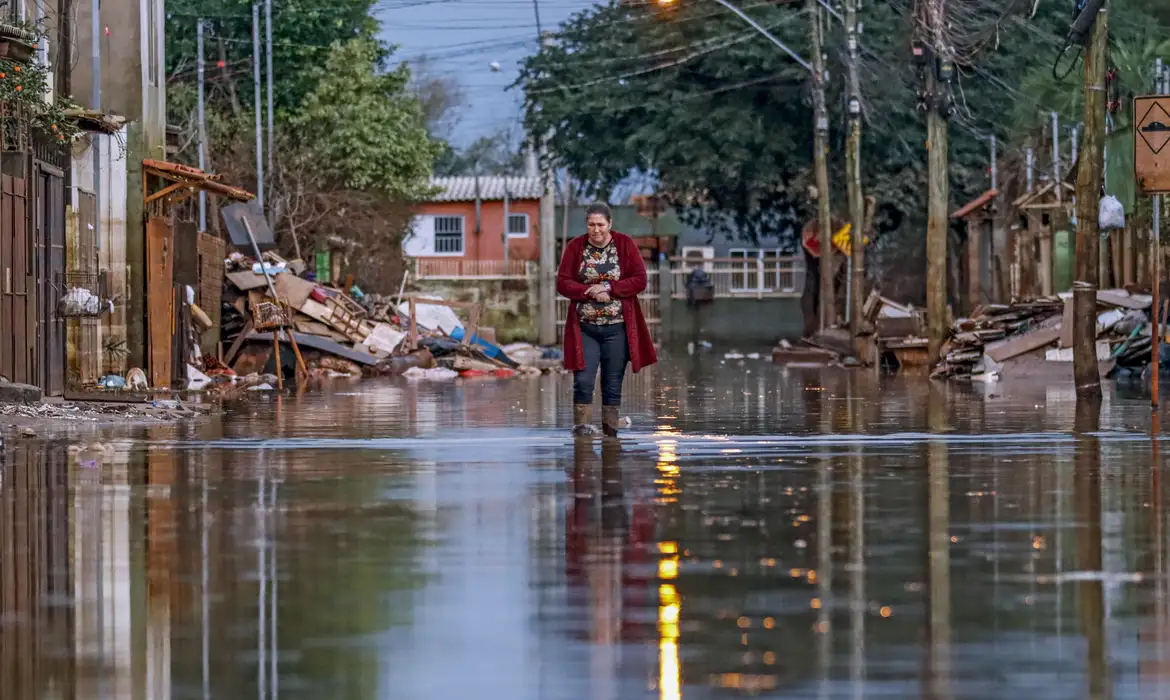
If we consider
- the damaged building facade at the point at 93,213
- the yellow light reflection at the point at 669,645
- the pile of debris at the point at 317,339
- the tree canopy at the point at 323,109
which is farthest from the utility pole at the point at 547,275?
the yellow light reflection at the point at 669,645

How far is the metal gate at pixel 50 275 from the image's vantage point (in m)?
24.5

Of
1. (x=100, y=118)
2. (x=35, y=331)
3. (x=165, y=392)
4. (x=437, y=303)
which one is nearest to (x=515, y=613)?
(x=35, y=331)

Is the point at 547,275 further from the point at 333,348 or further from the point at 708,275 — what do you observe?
the point at 333,348

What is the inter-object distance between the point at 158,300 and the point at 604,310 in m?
15.4

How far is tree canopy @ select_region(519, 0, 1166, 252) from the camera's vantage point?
62062 mm

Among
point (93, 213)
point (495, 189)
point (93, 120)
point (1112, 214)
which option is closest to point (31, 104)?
point (93, 120)

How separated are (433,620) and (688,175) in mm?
57372

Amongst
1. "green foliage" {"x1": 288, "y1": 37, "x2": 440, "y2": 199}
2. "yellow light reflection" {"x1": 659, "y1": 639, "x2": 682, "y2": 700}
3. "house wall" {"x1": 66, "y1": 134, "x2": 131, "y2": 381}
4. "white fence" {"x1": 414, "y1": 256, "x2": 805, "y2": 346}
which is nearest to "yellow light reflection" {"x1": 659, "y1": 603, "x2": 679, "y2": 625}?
"yellow light reflection" {"x1": 659, "y1": 639, "x2": 682, "y2": 700}

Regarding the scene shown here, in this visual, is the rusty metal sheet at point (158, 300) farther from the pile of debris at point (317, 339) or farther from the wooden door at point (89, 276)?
the pile of debris at point (317, 339)

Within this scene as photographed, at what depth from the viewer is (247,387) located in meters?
34.1

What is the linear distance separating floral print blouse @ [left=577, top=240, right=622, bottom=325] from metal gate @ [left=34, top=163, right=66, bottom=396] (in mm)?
8802

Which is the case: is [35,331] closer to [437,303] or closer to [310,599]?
[310,599]

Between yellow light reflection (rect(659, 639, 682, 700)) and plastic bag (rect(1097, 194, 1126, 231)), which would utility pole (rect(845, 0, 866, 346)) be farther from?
yellow light reflection (rect(659, 639, 682, 700))

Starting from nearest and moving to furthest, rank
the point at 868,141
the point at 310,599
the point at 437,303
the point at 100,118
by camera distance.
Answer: the point at 310,599, the point at 100,118, the point at 437,303, the point at 868,141
